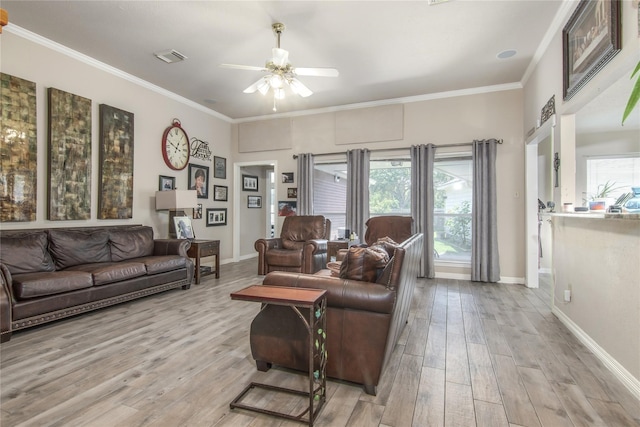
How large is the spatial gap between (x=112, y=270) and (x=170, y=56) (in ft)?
8.88

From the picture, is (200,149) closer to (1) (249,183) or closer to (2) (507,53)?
(1) (249,183)

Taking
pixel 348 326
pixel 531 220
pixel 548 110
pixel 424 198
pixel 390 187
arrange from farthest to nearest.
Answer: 1. pixel 390 187
2. pixel 424 198
3. pixel 531 220
4. pixel 548 110
5. pixel 348 326

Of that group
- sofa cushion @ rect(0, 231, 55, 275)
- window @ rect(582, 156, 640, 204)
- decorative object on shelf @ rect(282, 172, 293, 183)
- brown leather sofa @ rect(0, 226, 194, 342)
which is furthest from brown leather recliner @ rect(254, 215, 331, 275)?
window @ rect(582, 156, 640, 204)

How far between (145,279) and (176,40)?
2851 millimetres

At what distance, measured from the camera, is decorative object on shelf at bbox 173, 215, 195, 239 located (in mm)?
4848

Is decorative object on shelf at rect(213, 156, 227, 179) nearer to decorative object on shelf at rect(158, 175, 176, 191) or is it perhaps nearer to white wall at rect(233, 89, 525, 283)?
decorative object on shelf at rect(158, 175, 176, 191)

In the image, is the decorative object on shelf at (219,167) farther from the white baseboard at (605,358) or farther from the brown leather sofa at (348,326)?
the white baseboard at (605,358)

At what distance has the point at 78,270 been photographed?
3193 mm

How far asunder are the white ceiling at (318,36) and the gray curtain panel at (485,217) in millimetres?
1082

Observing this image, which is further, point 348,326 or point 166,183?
point 166,183

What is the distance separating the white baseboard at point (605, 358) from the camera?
1.89m

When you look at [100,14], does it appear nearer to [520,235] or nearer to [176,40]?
[176,40]

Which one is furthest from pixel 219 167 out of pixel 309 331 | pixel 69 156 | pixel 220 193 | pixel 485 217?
pixel 309 331

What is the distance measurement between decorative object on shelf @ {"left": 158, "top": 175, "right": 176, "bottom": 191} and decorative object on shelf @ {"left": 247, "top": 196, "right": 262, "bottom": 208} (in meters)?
2.29
